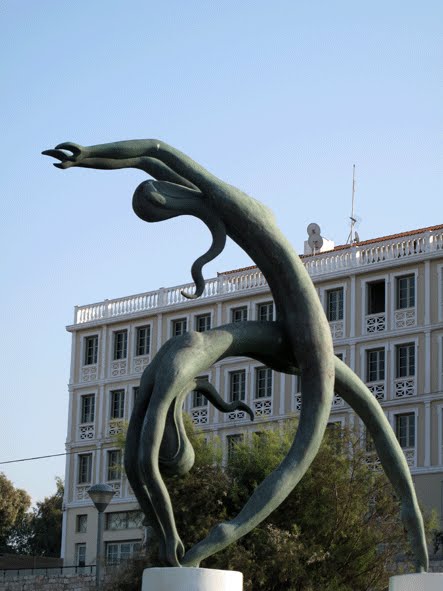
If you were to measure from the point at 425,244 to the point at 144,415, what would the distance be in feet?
126

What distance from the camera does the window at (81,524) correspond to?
54.7 meters

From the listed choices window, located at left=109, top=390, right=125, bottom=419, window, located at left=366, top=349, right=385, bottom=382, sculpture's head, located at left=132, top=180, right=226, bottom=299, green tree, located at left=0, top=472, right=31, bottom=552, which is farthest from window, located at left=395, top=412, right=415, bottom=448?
sculpture's head, located at left=132, top=180, right=226, bottom=299

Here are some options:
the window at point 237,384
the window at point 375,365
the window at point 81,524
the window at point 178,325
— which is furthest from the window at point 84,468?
the window at point 375,365

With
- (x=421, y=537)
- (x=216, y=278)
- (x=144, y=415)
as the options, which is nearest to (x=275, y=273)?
(x=144, y=415)

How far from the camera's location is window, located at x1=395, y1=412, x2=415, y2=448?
46.8m

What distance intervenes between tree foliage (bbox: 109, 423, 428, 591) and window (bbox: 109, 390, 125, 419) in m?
22.1

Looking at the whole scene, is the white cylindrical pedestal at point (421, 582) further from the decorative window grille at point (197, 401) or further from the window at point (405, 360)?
the decorative window grille at point (197, 401)

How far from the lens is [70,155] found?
33.7 ft

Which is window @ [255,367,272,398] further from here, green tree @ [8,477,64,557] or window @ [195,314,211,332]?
green tree @ [8,477,64,557]

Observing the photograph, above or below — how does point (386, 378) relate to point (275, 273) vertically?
above

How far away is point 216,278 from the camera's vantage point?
53.7 m

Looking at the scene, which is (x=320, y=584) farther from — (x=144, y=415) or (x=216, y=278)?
(x=216, y=278)

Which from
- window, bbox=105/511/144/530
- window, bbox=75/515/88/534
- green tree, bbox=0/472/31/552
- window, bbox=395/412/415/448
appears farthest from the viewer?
green tree, bbox=0/472/31/552

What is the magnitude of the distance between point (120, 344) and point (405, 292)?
1320cm
